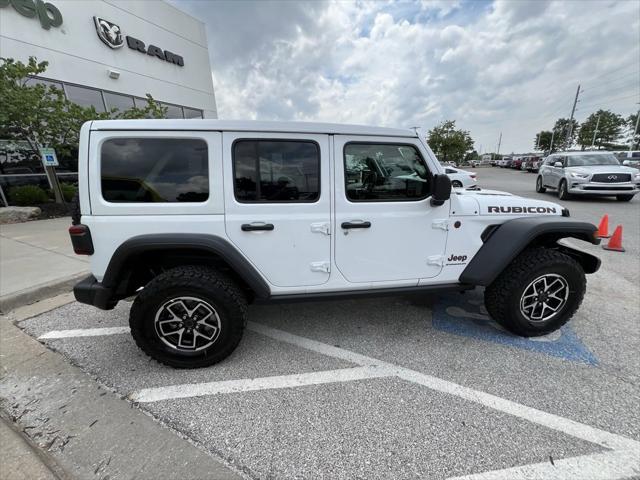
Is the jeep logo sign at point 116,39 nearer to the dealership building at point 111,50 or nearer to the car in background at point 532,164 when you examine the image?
the dealership building at point 111,50

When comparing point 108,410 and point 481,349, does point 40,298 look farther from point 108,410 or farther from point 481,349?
point 481,349

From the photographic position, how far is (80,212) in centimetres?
216

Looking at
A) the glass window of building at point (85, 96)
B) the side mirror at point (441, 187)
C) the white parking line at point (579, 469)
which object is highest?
the glass window of building at point (85, 96)

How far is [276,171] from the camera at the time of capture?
2195 millimetres

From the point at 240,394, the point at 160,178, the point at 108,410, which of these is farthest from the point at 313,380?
the point at 160,178

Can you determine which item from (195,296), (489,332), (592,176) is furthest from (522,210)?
(592,176)

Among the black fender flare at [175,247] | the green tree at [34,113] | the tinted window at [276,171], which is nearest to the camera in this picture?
the black fender flare at [175,247]

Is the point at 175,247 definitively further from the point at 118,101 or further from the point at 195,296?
the point at 118,101

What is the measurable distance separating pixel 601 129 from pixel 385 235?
2881 inches

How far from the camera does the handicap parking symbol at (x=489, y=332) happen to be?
2.44m

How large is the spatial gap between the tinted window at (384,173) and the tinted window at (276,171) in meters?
0.29

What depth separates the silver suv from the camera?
9164 millimetres

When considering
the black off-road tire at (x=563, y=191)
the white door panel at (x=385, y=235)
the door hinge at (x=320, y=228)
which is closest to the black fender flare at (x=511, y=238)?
the white door panel at (x=385, y=235)

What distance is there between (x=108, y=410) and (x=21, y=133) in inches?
394
